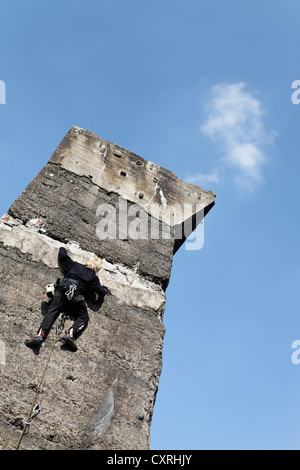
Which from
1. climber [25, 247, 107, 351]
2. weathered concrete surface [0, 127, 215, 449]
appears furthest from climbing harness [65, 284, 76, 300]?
weathered concrete surface [0, 127, 215, 449]

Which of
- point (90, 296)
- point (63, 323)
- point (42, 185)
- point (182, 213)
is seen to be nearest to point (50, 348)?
point (63, 323)

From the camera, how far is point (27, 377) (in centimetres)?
302

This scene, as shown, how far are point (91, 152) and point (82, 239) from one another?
103cm

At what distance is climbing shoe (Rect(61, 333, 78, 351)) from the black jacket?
1.34 feet

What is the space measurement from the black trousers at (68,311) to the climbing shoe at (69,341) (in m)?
0.09

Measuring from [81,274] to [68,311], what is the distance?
289 mm

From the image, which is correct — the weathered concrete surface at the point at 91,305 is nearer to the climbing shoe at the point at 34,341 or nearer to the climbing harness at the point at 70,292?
the climbing shoe at the point at 34,341

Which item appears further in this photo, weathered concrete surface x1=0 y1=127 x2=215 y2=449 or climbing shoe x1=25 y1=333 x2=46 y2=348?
climbing shoe x1=25 y1=333 x2=46 y2=348

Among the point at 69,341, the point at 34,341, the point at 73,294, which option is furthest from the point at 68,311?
the point at 34,341

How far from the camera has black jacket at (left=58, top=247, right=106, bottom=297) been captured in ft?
11.8

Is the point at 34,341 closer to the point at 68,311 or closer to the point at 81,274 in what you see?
the point at 68,311

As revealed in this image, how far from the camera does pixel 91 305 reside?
3.62 meters

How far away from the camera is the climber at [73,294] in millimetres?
3270

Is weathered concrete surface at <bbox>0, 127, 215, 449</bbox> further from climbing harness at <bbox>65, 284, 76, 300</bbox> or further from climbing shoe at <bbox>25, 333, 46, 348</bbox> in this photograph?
climbing harness at <bbox>65, 284, 76, 300</bbox>
